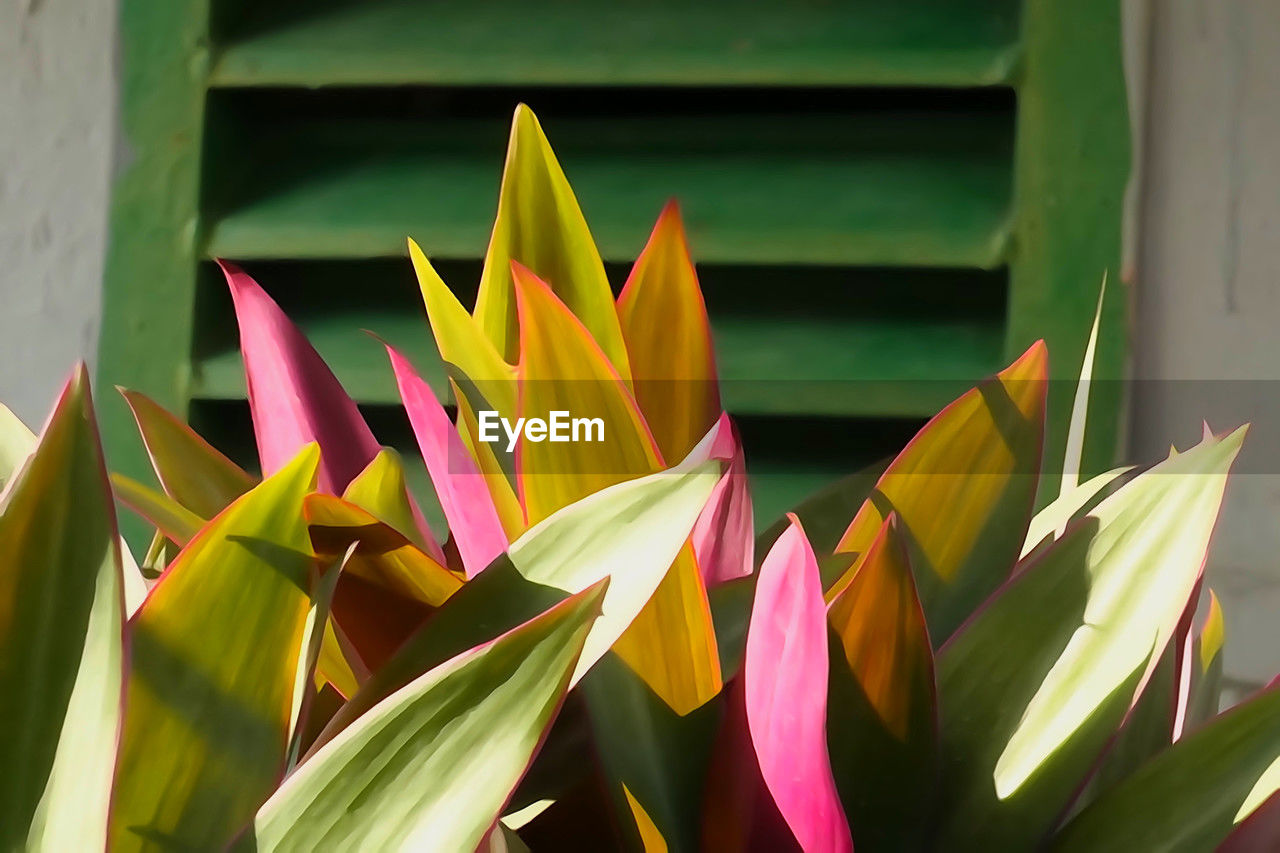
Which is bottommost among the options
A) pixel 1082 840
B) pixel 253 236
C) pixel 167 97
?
pixel 1082 840

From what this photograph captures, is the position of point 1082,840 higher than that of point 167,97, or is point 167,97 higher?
point 167,97

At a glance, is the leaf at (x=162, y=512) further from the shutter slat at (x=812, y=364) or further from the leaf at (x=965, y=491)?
the shutter slat at (x=812, y=364)

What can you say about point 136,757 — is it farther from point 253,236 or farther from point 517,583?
point 253,236

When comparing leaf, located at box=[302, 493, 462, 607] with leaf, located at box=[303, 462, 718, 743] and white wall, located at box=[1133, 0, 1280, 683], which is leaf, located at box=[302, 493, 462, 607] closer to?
leaf, located at box=[303, 462, 718, 743]

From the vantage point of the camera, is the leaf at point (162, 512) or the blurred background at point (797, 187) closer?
the leaf at point (162, 512)

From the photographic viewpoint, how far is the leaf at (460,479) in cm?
24

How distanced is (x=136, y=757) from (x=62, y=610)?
0.03m

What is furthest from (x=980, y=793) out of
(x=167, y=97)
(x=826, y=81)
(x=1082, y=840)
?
(x=167, y=97)

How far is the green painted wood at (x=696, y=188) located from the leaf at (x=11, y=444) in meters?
0.55

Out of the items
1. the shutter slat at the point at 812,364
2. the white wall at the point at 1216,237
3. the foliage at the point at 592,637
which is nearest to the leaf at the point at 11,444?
the foliage at the point at 592,637

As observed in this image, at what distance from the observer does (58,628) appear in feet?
0.56

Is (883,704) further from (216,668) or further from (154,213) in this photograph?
(154,213)

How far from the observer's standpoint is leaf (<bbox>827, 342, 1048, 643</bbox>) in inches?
9.5

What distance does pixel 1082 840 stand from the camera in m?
0.20
